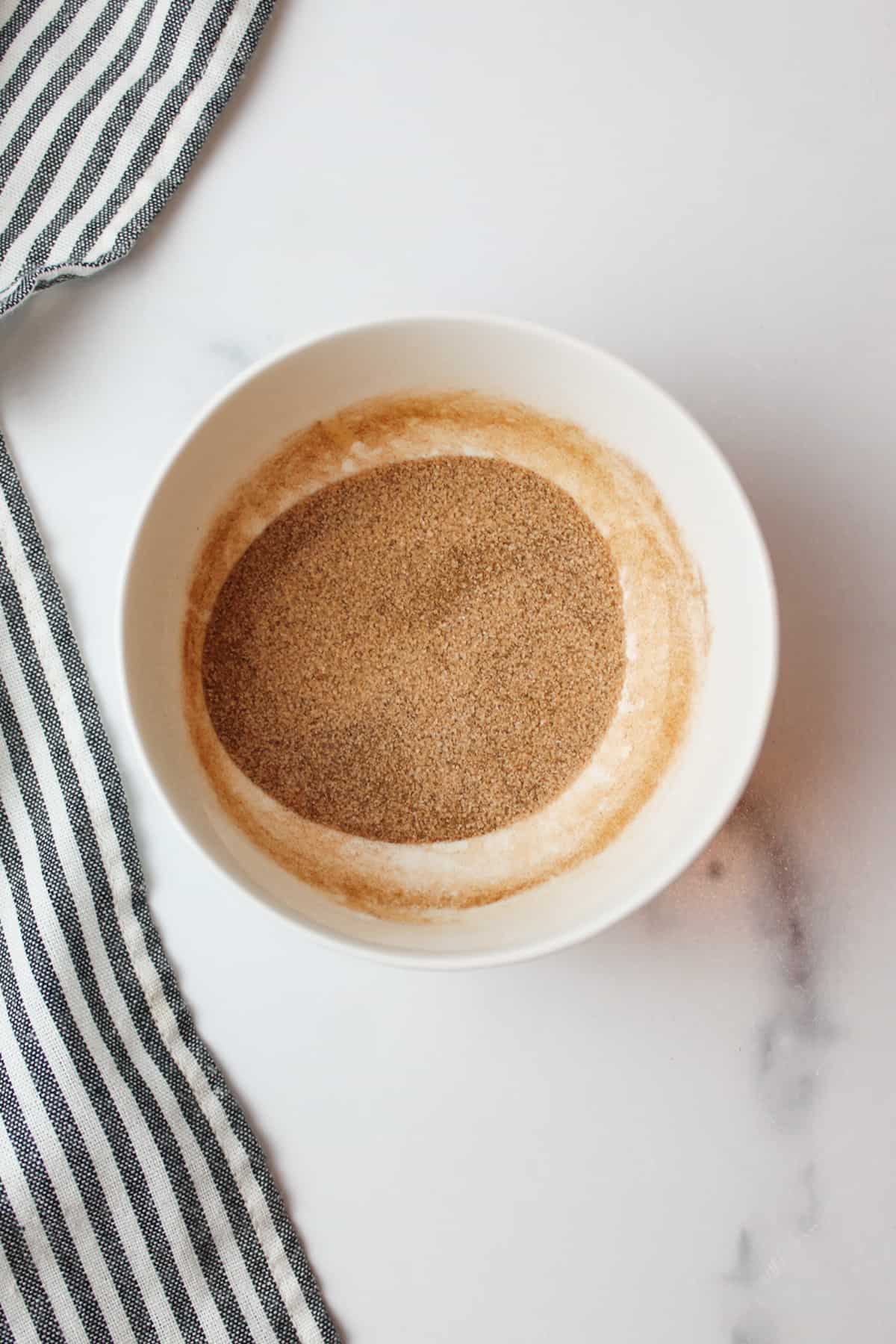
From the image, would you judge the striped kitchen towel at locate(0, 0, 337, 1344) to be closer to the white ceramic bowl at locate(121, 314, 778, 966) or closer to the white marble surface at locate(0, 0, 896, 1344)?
the white marble surface at locate(0, 0, 896, 1344)

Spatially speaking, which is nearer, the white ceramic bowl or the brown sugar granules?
the white ceramic bowl

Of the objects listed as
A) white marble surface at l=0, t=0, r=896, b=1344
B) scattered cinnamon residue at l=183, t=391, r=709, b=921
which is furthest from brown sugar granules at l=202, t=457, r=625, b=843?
white marble surface at l=0, t=0, r=896, b=1344

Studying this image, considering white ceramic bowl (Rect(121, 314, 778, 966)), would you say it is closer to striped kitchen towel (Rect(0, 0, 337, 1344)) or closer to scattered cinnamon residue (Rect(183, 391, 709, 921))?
scattered cinnamon residue (Rect(183, 391, 709, 921))

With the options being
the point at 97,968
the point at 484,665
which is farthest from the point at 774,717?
the point at 97,968

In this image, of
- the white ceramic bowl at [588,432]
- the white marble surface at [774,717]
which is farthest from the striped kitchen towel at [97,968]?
the white ceramic bowl at [588,432]

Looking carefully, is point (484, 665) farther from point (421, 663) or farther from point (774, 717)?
point (774, 717)

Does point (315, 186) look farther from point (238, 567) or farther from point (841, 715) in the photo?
point (841, 715)
